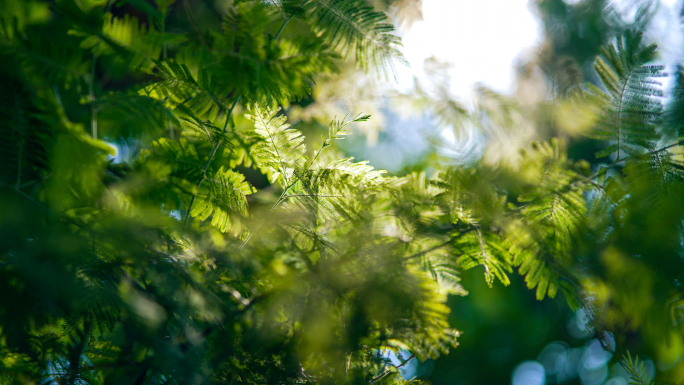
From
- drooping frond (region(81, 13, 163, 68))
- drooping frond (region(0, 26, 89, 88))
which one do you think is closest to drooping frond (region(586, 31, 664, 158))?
drooping frond (region(81, 13, 163, 68))

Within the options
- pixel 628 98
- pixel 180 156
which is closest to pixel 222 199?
pixel 180 156

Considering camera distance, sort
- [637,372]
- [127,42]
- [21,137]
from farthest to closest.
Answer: [127,42], [637,372], [21,137]

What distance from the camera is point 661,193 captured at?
1.80 feet

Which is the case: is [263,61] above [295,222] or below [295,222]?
above

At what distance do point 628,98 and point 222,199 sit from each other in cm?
75

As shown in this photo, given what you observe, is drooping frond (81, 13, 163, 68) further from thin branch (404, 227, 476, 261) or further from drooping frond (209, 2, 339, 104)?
thin branch (404, 227, 476, 261)

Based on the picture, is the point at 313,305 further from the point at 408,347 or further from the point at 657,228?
the point at 657,228

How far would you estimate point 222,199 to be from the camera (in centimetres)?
63

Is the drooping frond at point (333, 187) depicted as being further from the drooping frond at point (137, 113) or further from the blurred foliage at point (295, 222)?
the drooping frond at point (137, 113)

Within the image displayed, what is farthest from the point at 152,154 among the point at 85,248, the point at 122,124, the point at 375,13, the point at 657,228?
the point at 657,228

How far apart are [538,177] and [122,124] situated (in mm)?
749

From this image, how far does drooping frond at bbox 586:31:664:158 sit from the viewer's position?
1.91 feet

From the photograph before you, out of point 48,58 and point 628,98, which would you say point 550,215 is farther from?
point 48,58

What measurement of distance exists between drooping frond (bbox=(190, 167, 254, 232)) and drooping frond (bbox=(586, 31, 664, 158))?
2.15 feet
